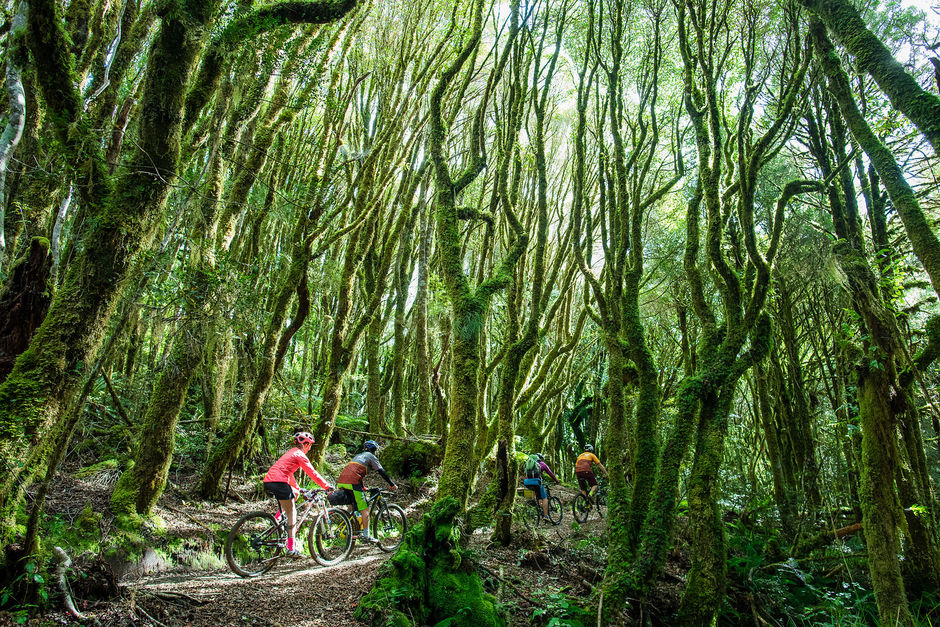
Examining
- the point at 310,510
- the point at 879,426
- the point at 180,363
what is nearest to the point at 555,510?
the point at 310,510

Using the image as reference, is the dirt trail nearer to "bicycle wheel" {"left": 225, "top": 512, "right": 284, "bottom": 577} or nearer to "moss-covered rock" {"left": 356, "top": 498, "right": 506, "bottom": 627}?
"bicycle wheel" {"left": 225, "top": 512, "right": 284, "bottom": 577}

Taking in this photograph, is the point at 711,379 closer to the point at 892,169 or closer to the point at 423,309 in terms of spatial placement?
the point at 892,169

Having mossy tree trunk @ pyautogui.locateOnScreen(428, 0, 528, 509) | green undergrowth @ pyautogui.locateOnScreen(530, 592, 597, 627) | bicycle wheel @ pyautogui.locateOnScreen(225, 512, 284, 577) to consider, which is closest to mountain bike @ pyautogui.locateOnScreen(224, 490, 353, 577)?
bicycle wheel @ pyautogui.locateOnScreen(225, 512, 284, 577)

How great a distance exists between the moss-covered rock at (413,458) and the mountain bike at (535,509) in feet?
7.02

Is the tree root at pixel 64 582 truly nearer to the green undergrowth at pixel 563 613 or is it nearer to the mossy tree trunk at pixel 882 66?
the green undergrowth at pixel 563 613

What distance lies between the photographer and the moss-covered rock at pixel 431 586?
4.14 m

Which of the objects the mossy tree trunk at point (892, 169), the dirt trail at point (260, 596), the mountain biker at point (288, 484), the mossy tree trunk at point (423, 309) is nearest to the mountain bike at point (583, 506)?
the mossy tree trunk at point (423, 309)

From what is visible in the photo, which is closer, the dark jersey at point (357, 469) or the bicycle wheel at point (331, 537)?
the bicycle wheel at point (331, 537)

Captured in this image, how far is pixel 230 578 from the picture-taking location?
565cm

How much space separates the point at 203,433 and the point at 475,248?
8.95 metres

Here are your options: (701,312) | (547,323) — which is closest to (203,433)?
(547,323)

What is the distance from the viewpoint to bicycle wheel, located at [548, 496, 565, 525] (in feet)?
36.2

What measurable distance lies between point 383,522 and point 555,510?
4814 mm

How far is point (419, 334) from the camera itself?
469 inches
